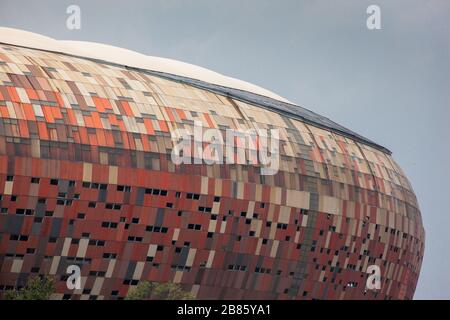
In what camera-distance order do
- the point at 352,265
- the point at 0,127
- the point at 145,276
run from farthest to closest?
the point at 352,265 < the point at 145,276 < the point at 0,127

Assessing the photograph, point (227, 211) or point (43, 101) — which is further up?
point (43, 101)

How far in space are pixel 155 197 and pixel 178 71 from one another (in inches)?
1079

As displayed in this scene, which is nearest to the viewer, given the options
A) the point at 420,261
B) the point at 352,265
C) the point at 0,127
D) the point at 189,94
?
the point at 0,127

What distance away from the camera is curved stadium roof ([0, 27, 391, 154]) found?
159375mm

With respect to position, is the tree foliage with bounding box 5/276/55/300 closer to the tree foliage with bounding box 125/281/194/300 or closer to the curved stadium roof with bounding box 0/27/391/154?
the tree foliage with bounding box 125/281/194/300

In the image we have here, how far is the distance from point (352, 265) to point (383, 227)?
774cm

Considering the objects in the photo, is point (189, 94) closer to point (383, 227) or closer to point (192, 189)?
point (192, 189)

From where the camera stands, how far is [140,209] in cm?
14512

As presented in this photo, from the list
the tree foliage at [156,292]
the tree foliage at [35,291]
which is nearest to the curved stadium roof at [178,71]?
the tree foliage at [35,291]

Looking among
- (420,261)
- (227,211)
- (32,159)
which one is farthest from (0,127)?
(420,261)

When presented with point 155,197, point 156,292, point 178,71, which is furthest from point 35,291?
point 178,71

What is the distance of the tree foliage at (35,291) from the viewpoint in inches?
5192

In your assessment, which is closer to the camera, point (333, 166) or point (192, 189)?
point (192, 189)

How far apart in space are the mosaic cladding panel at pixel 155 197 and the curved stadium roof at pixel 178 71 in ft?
8.08
